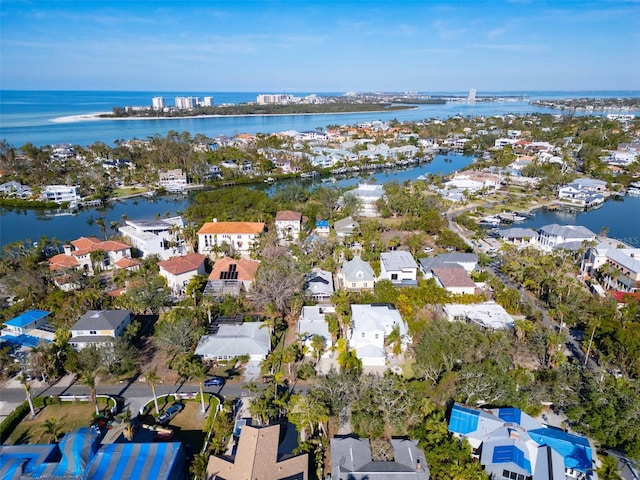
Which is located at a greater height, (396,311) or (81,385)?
(396,311)

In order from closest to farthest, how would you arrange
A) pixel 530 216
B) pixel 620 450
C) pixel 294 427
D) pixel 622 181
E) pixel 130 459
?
pixel 130 459
pixel 620 450
pixel 294 427
pixel 530 216
pixel 622 181

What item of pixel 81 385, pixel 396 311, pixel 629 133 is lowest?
pixel 81 385

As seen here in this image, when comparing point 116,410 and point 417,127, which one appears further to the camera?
point 417,127

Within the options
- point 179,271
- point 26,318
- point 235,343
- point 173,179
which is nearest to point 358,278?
point 235,343

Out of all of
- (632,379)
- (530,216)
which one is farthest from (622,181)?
(632,379)

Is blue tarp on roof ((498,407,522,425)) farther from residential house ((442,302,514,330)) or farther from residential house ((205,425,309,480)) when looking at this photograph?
residential house ((205,425,309,480))

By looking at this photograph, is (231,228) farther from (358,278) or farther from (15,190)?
(15,190)

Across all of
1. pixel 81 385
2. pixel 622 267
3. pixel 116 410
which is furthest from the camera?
pixel 622 267

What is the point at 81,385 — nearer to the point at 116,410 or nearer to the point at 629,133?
the point at 116,410
